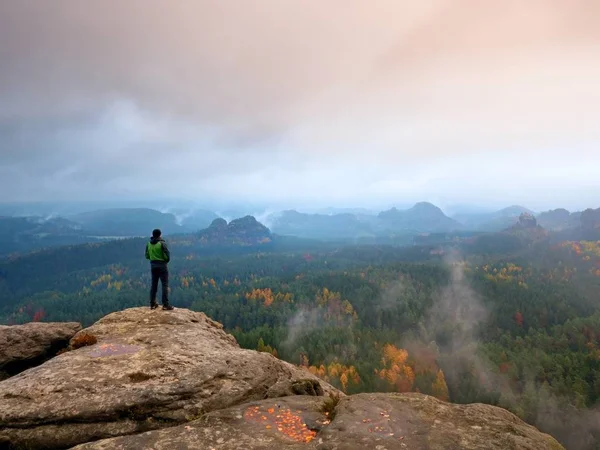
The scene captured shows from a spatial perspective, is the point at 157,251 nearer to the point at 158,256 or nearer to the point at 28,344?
the point at 158,256

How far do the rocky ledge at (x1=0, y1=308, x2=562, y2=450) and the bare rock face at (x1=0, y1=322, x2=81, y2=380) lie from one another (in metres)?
6.80

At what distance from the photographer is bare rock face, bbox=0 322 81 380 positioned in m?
21.9

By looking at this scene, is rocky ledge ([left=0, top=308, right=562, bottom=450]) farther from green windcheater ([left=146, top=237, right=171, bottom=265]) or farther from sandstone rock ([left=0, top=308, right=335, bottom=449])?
green windcheater ([left=146, top=237, right=171, bottom=265])

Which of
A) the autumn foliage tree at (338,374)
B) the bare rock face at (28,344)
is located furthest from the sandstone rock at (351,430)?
the autumn foliage tree at (338,374)

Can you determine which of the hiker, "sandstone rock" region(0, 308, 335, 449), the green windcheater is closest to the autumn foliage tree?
the hiker

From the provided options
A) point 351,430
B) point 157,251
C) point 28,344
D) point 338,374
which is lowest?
point 338,374

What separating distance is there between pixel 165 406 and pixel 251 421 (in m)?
4.35

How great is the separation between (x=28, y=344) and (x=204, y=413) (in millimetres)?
16352

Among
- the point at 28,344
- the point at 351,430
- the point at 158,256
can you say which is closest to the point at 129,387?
the point at 351,430

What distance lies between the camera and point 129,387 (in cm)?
1567

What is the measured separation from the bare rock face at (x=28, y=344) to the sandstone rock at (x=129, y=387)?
4853 millimetres

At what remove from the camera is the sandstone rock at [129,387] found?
13.9 metres

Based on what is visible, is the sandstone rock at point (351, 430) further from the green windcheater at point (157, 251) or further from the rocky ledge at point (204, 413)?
the green windcheater at point (157, 251)

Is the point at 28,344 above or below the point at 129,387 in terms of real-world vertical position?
below
